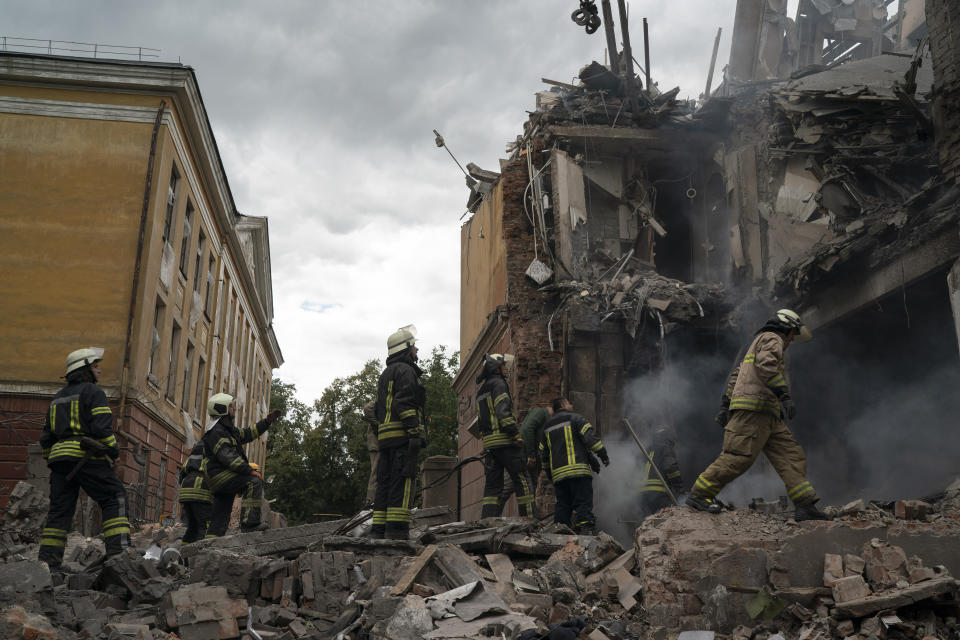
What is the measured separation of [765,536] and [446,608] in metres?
2.25

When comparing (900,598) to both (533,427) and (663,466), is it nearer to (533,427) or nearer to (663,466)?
(533,427)

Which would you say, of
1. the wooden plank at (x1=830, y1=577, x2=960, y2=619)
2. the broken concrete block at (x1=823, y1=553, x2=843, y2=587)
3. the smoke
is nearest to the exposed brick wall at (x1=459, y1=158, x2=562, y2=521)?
the smoke

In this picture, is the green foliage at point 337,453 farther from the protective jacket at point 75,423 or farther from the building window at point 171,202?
the protective jacket at point 75,423

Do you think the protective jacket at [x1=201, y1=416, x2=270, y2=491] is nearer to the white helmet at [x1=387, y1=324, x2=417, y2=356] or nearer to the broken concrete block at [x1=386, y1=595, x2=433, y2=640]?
the white helmet at [x1=387, y1=324, x2=417, y2=356]

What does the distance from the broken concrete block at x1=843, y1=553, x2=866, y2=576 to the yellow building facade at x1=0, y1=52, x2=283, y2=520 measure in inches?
521

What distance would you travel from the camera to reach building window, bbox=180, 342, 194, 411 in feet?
72.1

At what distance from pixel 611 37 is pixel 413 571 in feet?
38.8

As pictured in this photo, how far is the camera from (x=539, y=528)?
25.5 ft

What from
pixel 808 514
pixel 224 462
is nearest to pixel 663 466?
pixel 808 514

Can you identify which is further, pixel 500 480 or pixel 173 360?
pixel 173 360

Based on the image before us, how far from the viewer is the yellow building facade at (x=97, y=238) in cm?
1611

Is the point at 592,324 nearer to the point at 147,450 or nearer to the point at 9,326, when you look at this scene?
the point at 147,450

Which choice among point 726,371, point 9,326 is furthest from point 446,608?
point 9,326

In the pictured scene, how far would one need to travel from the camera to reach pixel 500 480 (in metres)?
9.77
